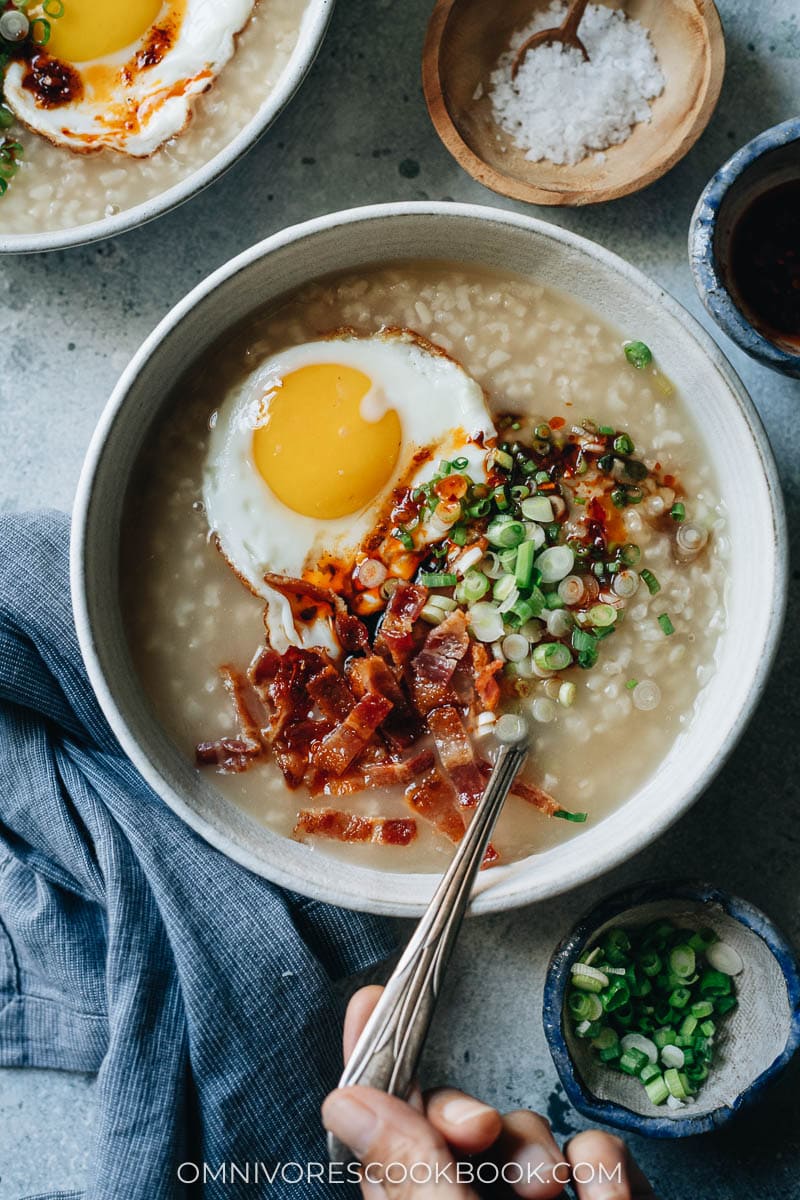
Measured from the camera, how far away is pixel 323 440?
222cm

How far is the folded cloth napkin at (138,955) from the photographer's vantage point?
226 centimetres

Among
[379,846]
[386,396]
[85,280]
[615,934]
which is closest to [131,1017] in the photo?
[379,846]

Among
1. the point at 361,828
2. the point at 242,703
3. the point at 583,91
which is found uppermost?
the point at 583,91

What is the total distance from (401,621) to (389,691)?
139mm

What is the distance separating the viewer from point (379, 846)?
2.21m

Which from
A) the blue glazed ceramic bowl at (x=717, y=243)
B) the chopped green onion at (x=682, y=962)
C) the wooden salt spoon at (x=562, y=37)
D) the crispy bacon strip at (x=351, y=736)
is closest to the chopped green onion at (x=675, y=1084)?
the chopped green onion at (x=682, y=962)

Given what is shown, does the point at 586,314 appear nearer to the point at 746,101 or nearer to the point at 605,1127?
the point at 746,101

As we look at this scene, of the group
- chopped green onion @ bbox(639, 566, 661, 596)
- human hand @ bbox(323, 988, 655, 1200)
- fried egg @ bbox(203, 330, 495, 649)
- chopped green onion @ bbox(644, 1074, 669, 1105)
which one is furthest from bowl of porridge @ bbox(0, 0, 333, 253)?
chopped green onion @ bbox(644, 1074, 669, 1105)

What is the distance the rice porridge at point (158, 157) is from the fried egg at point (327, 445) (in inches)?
21.6

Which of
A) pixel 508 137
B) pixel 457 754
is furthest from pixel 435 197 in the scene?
pixel 457 754

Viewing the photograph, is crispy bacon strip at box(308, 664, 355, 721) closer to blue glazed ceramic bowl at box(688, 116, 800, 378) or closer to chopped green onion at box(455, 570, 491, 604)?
chopped green onion at box(455, 570, 491, 604)

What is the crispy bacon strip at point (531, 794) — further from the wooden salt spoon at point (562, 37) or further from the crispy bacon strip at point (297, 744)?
the wooden salt spoon at point (562, 37)

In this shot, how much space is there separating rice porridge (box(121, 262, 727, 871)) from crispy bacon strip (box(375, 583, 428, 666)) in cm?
2

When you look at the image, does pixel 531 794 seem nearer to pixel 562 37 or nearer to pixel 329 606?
pixel 329 606
